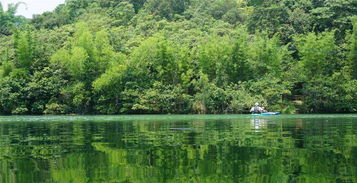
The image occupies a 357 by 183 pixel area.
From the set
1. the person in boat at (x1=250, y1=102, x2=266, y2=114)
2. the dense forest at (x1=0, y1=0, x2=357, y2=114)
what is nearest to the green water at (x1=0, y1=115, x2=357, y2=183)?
the person in boat at (x1=250, y1=102, x2=266, y2=114)

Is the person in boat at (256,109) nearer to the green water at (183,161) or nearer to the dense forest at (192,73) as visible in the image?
the dense forest at (192,73)

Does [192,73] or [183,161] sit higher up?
[192,73]

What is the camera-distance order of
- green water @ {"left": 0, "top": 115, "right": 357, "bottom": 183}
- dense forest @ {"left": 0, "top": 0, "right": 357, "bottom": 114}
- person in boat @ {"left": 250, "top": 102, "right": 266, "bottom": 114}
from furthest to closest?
dense forest @ {"left": 0, "top": 0, "right": 357, "bottom": 114} → person in boat @ {"left": 250, "top": 102, "right": 266, "bottom": 114} → green water @ {"left": 0, "top": 115, "right": 357, "bottom": 183}

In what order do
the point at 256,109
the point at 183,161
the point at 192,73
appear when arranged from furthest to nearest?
1. the point at 192,73
2. the point at 256,109
3. the point at 183,161

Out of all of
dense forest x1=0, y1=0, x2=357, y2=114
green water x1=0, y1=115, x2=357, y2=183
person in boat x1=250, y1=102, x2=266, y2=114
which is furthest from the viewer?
dense forest x1=0, y1=0, x2=357, y2=114

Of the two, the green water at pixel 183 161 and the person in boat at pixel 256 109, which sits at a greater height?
the green water at pixel 183 161

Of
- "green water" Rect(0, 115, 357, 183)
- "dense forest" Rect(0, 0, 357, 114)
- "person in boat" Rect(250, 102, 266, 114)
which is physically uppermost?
"dense forest" Rect(0, 0, 357, 114)

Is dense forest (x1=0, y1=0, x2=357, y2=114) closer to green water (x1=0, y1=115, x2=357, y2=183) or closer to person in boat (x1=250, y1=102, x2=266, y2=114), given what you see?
person in boat (x1=250, y1=102, x2=266, y2=114)

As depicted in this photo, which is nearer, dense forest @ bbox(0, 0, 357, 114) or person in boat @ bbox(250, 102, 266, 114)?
person in boat @ bbox(250, 102, 266, 114)

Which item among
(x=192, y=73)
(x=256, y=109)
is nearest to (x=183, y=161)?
(x=256, y=109)

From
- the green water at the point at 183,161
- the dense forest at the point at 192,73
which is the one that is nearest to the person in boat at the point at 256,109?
the dense forest at the point at 192,73

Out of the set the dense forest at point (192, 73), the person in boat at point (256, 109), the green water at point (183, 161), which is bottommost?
the person in boat at point (256, 109)

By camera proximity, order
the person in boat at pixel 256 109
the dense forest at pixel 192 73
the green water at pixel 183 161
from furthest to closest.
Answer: the dense forest at pixel 192 73
the person in boat at pixel 256 109
the green water at pixel 183 161

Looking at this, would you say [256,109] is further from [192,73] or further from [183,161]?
[183,161]
